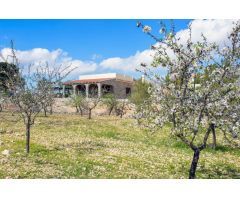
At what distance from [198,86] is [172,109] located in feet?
3.69

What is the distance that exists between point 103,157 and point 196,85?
5644 millimetres

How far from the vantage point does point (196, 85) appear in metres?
11.1

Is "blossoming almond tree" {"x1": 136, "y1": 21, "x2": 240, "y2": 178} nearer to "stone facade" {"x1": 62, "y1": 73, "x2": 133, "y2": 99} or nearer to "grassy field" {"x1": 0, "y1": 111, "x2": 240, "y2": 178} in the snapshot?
"grassy field" {"x1": 0, "y1": 111, "x2": 240, "y2": 178}

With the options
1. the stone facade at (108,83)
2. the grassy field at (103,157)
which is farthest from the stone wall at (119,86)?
the grassy field at (103,157)

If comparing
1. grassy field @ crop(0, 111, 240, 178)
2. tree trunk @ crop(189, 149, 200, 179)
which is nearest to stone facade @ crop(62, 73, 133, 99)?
grassy field @ crop(0, 111, 240, 178)

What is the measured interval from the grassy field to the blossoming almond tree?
2.85 metres

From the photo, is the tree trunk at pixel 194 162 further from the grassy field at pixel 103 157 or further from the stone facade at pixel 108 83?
the stone facade at pixel 108 83

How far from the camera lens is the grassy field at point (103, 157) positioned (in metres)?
12.9

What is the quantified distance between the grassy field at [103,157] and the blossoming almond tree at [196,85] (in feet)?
9.35

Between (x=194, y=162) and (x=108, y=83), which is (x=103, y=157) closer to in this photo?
(x=194, y=162)

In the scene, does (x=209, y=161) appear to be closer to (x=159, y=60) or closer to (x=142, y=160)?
(x=142, y=160)
